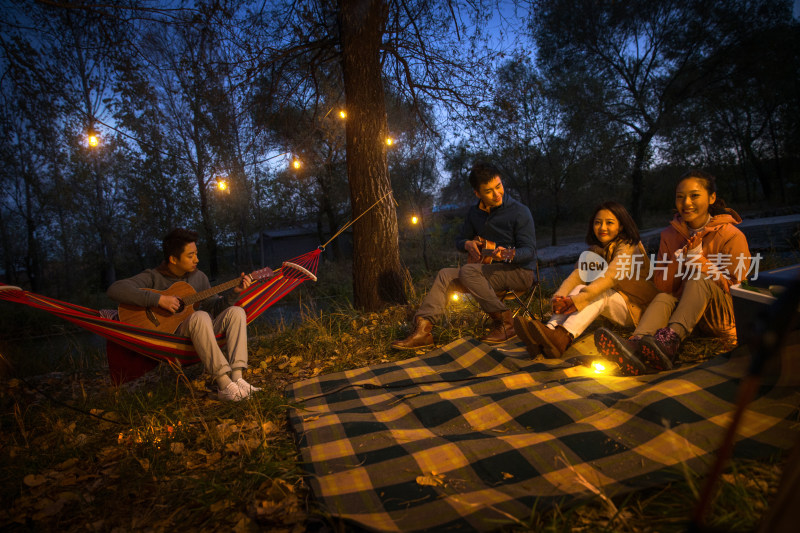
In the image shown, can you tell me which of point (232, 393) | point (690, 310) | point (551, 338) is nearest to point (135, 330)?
point (232, 393)

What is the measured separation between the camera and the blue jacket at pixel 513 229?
2.86 meters

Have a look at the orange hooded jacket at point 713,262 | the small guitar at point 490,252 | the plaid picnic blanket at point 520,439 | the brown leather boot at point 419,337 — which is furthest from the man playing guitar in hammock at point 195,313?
the orange hooded jacket at point 713,262

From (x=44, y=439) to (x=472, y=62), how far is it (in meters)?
4.36

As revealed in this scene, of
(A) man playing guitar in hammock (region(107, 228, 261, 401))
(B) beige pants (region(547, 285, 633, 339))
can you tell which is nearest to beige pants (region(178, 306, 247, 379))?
(A) man playing guitar in hammock (region(107, 228, 261, 401))

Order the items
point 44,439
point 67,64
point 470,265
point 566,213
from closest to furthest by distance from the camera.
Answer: point 44,439 → point 470,265 → point 67,64 → point 566,213

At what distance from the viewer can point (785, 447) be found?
49.6 inches

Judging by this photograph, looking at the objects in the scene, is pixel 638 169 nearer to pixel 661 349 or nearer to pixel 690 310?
pixel 690 310

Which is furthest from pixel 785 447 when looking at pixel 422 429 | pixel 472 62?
pixel 472 62

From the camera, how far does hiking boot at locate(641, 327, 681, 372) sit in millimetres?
1894

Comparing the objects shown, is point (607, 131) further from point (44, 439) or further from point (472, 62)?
point (44, 439)

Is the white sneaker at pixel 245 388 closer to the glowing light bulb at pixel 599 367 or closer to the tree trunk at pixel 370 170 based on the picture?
the tree trunk at pixel 370 170

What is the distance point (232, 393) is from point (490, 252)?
1822 millimetres

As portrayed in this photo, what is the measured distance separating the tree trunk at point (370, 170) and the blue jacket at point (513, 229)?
2.92ft

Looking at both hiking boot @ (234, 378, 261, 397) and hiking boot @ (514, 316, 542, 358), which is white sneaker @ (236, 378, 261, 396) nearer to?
hiking boot @ (234, 378, 261, 397)
